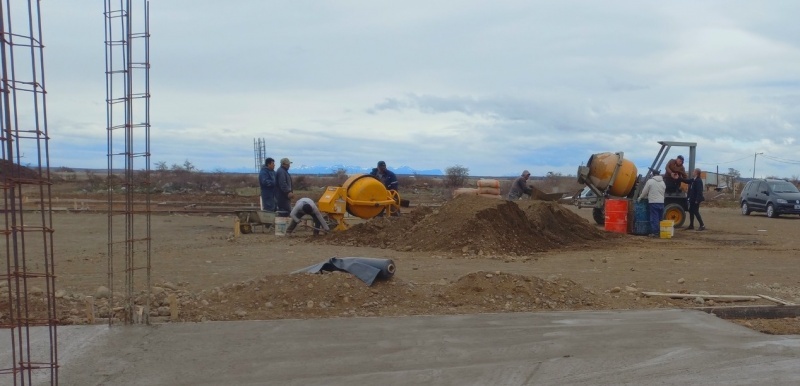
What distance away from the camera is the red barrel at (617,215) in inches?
783

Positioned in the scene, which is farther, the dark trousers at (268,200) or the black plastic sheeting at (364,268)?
the dark trousers at (268,200)

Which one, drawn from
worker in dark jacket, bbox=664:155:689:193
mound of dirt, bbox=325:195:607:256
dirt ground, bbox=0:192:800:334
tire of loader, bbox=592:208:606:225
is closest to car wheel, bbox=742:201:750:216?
dirt ground, bbox=0:192:800:334

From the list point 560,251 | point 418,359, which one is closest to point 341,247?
point 560,251

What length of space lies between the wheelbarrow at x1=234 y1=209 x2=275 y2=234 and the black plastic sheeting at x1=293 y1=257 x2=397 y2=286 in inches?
364

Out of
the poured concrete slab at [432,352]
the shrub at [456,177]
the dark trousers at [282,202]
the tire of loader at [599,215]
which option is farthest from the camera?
the shrub at [456,177]

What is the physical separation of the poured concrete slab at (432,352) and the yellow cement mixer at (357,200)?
992 cm

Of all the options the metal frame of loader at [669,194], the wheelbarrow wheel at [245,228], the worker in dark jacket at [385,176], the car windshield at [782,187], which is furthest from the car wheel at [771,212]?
the wheelbarrow wheel at [245,228]

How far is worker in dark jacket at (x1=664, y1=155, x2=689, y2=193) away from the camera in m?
20.1

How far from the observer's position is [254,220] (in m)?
18.6

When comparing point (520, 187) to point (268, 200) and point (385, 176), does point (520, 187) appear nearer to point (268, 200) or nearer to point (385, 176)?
point (385, 176)

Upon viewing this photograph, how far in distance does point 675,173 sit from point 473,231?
7.84 m

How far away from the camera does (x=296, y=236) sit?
17312 millimetres

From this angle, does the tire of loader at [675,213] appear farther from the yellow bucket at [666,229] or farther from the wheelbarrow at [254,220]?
the wheelbarrow at [254,220]

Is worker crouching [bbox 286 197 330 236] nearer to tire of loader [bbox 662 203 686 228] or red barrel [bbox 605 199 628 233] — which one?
red barrel [bbox 605 199 628 233]
